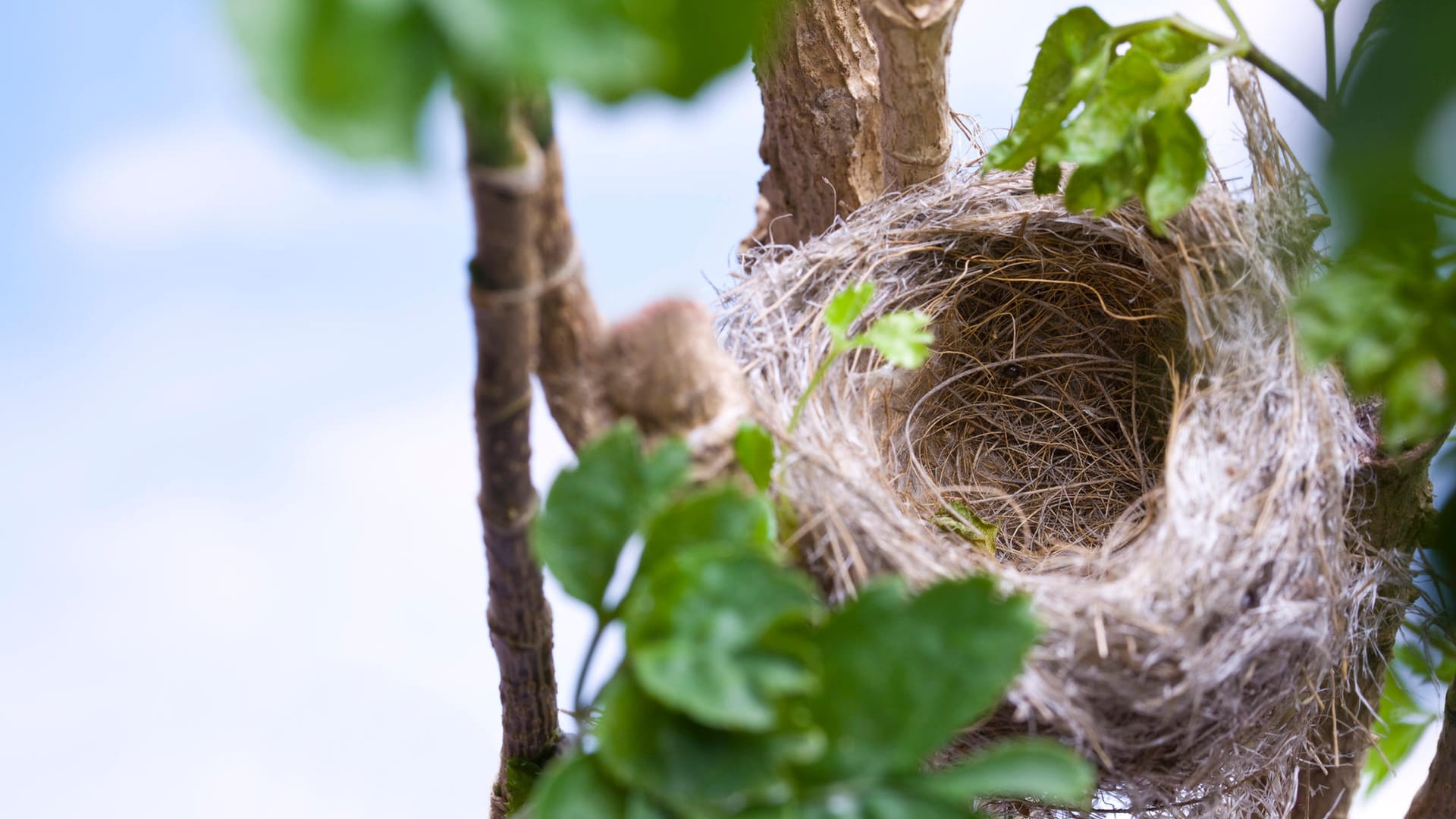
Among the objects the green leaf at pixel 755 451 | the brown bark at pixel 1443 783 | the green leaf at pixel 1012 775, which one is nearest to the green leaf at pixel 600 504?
the green leaf at pixel 755 451

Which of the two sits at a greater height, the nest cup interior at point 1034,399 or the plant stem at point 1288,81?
the plant stem at point 1288,81

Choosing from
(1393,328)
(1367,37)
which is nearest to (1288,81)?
(1367,37)

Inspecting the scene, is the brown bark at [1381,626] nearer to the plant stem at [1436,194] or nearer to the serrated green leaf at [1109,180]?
the plant stem at [1436,194]

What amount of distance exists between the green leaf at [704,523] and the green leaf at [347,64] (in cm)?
27

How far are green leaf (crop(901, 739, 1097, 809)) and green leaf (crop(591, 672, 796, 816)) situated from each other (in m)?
0.09

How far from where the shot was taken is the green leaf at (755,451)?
2.57ft

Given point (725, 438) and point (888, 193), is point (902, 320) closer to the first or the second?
point (725, 438)

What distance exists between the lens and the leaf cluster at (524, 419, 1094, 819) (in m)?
0.59

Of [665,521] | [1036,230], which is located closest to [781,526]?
[665,521]

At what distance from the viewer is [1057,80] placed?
0.95 metres

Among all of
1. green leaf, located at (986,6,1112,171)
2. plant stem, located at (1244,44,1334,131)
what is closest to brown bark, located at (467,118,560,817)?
green leaf, located at (986,6,1112,171)

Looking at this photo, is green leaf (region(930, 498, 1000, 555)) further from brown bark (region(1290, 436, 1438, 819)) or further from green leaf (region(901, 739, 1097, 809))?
green leaf (region(901, 739, 1097, 809))

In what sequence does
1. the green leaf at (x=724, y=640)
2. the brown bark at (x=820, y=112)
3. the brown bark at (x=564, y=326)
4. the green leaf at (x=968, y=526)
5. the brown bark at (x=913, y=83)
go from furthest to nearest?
the brown bark at (x=820, y=112) → the green leaf at (x=968, y=526) → the brown bark at (x=913, y=83) → the brown bark at (x=564, y=326) → the green leaf at (x=724, y=640)

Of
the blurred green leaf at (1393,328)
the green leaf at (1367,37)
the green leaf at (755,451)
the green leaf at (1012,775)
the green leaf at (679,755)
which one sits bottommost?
the green leaf at (1012,775)
